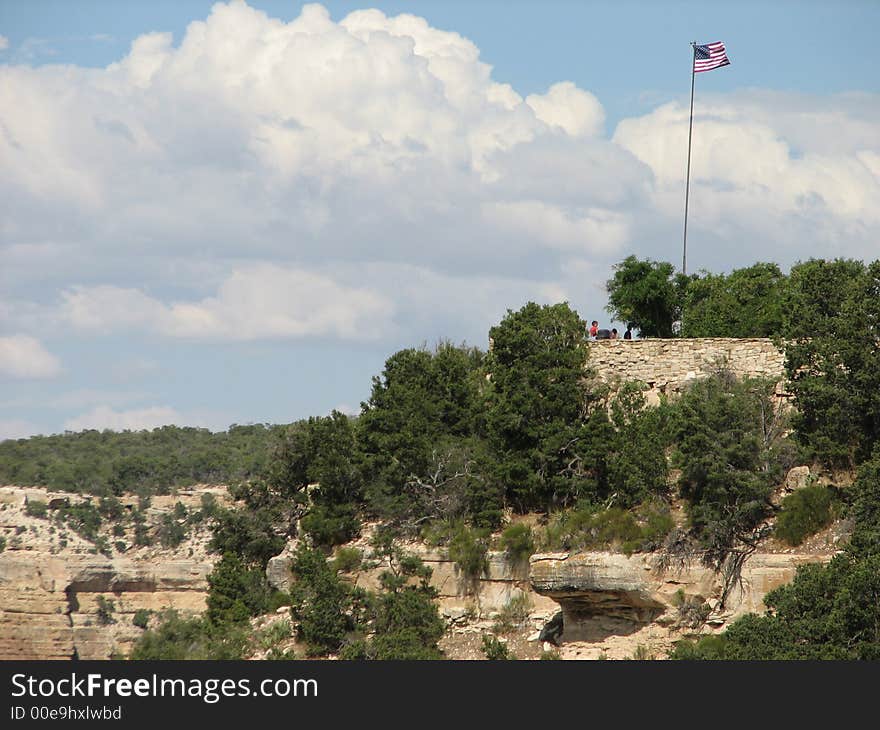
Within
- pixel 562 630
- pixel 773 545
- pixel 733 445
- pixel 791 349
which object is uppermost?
pixel 791 349

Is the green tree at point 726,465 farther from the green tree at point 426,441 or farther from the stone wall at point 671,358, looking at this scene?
the green tree at point 426,441

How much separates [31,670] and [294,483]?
16811 millimetres

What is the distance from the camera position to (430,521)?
35781 millimetres

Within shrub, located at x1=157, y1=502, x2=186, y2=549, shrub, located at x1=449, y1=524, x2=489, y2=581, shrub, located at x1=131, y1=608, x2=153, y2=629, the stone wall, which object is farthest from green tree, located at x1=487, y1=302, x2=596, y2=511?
shrub, located at x1=157, y1=502, x2=186, y2=549

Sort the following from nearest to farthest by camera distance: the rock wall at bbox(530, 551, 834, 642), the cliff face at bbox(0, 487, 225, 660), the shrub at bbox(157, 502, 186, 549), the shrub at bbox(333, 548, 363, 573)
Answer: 1. the rock wall at bbox(530, 551, 834, 642)
2. the shrub at bbox(333, 548, 363, 573)
3. the cliff face at bbox(0, 487, 225, 660)
4. the shrub at bbox(157, 502, 186, 549)

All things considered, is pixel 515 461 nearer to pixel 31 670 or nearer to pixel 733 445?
pixel 733 445

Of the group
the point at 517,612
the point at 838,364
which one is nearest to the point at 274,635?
the point at 517,612

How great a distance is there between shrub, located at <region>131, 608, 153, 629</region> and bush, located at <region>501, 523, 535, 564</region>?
105 feet

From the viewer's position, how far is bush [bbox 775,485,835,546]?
2962cm

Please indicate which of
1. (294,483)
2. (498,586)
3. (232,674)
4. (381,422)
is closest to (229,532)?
(294,483)

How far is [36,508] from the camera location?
72.1 meters

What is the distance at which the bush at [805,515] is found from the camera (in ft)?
97.2

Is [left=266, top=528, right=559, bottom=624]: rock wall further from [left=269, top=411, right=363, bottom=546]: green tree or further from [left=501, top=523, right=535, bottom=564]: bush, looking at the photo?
[left=269, top=411, right=363, bottom=546]: green tree

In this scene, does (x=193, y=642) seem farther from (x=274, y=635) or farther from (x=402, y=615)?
(x=402, y=615)
